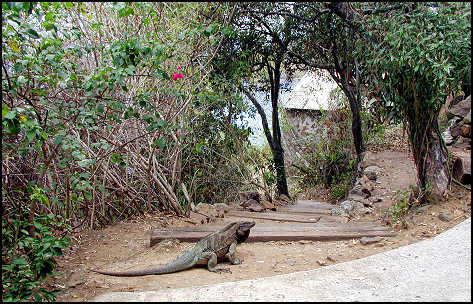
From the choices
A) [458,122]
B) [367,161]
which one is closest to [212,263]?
[458,122]

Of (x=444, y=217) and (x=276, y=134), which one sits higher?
(x=276, y=134)

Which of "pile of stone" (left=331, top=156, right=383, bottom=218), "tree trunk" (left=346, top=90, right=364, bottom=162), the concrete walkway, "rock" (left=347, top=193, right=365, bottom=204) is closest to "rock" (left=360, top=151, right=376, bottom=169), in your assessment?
"pile of stone" (left=331, top=156, right=383, bottom=218)

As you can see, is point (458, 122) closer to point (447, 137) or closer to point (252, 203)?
point (447, 137)

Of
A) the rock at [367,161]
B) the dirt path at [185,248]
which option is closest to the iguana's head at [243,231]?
the dirt path at [185,248]

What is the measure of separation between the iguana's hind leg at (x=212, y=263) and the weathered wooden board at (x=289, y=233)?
2.37 feet

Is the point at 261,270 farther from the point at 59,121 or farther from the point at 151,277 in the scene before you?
the point at 59,121

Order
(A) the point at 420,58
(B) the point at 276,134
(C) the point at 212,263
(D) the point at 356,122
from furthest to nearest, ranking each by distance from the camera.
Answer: (B) the point at 276,134
(D) the point at 356,122
(A) the point at 420,58
(C) the point at 212,263

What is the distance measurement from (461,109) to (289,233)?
6.76 feet

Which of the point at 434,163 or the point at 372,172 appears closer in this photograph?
the point at 434,163

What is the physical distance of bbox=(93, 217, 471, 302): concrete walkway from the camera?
256 centimetres

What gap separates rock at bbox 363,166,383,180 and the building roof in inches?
113

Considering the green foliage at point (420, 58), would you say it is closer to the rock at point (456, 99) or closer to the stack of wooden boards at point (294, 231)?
the rock at point (456, 99)

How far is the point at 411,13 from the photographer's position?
3.86 metres

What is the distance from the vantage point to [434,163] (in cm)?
426
